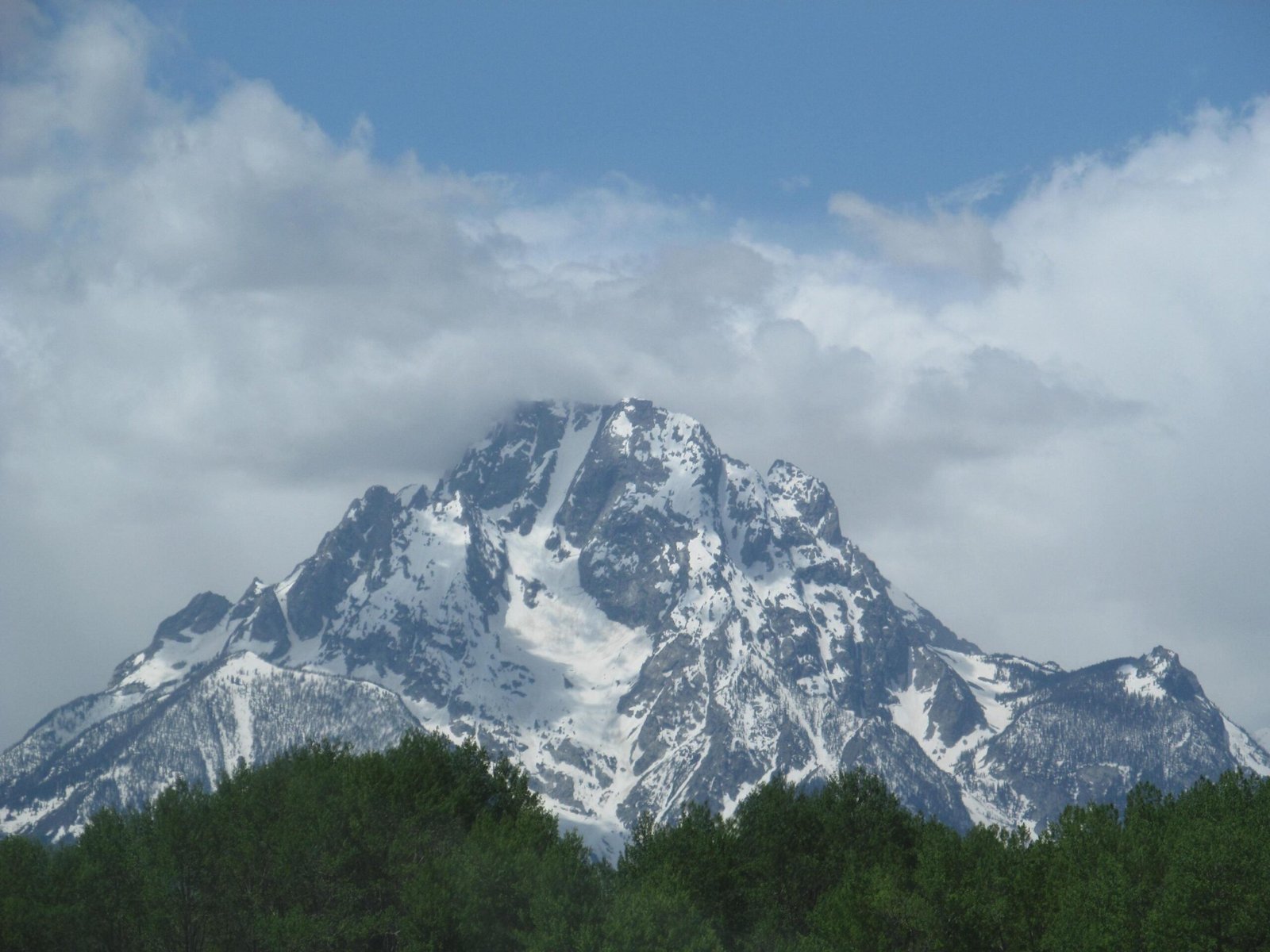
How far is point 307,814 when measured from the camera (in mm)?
124062

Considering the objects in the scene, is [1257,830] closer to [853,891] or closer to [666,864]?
[853,891]

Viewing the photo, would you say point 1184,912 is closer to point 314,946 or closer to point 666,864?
point 666,864

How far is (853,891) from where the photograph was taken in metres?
117

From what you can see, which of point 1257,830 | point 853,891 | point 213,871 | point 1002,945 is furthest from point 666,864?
point 1257,830

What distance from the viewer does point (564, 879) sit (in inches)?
4454

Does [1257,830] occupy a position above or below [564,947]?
above

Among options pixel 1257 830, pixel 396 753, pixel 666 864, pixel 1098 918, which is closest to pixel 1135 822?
pixel 1257 830

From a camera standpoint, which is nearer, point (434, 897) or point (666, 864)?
point (434, 897)

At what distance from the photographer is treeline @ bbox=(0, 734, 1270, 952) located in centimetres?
10375

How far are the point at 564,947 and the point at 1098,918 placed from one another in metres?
36.2

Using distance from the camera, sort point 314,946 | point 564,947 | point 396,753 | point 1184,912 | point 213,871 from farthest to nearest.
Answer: point 396,753 < point 213,871 < point 314,946 < point 564,947 < point 1184,912

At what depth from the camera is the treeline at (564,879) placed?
103750 millimetres

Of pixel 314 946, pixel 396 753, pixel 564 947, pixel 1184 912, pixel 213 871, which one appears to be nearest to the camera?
pixel 1184 912

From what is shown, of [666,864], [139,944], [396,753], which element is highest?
[396,753]
